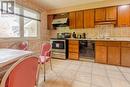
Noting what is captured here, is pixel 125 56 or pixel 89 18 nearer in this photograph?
pixel 125 56

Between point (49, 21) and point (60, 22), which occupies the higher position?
point (49, 21)

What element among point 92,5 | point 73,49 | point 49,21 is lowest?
point 73,49

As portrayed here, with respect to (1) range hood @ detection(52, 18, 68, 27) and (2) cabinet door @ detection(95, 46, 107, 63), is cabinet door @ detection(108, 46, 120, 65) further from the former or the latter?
(1) range hood @ detection(52, 18, 68, 27)

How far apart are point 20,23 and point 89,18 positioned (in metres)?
2.57

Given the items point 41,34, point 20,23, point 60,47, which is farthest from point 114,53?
point 20,23

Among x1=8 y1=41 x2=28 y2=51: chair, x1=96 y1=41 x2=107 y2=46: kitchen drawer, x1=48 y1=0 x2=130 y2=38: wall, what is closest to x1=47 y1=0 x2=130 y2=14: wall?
x1=48 y1=0 x2=130 y2=38: wall

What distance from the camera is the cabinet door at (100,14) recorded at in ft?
13.7

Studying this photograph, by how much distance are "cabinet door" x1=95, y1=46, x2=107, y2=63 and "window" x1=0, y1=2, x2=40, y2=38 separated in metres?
2.61

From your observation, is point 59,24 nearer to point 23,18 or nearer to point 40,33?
point 40,33

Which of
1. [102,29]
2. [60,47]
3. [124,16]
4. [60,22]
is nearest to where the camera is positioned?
[124,16]

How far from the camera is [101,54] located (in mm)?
3996

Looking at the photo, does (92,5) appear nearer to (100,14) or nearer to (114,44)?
(100,14)

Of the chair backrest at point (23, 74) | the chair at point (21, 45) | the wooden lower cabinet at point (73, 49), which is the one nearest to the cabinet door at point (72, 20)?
the wooden lower cabinet at point (73, 49)

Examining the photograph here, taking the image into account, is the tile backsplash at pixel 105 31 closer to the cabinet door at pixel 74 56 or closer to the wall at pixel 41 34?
the cabinet door at pixel 74 56
